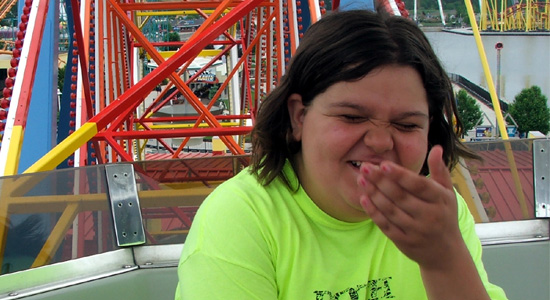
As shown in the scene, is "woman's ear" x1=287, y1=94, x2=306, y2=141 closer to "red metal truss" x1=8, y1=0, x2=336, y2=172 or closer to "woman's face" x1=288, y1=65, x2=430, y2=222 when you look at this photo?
"woman's face" x1=288, y1=65, x2=430, y2=222

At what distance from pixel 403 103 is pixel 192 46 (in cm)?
324

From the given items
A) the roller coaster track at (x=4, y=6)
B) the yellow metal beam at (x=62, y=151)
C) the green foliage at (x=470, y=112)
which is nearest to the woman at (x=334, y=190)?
the yellow metal beam at (x=62, y=151)

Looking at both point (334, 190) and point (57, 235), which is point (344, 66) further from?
point (57, 235)

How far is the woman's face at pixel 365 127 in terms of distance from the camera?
1.20 meters

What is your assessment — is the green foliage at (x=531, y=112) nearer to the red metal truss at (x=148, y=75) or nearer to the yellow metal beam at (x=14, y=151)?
the red metal truss at (x=148, y=75)

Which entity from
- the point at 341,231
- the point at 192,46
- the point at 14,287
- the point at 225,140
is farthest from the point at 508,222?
the point at 225,140

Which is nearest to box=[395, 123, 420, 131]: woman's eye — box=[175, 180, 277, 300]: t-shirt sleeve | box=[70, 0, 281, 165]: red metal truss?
box=[175, 180, 277, 300]: t-shirt sleeve

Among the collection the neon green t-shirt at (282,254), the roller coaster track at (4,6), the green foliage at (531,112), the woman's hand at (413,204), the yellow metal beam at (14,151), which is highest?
the roller coaster track at (4,6)

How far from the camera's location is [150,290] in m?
2.21

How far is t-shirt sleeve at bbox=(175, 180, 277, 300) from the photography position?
119 centimetres

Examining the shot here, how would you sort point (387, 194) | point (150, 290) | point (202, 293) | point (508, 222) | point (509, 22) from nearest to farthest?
1. point (387, 194)
2. point (202, 293)
3. point (150, 290)
4. point (508, 222)
5. point (509, 22)

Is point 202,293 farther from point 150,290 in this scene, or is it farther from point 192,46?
point 192,46

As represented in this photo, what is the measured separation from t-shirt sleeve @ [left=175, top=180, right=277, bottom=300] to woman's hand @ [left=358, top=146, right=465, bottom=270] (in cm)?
35

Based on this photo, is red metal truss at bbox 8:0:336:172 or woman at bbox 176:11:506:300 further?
red metal truss at bbox 8:0:336:172
